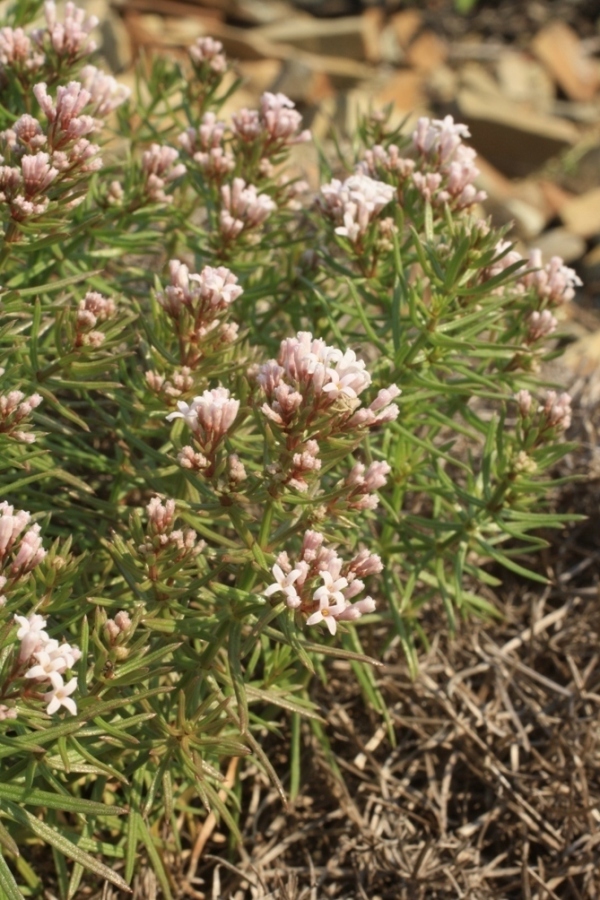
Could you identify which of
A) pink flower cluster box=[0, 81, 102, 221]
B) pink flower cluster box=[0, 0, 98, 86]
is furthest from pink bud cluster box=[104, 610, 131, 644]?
pink flower cluster box=[0, 0, 98, 86]

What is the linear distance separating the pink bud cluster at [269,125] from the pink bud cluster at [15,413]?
1394 mm

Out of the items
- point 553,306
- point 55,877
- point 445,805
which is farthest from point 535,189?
point 55,877

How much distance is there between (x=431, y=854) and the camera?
3283 mm

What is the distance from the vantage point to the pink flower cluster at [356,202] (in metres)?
3.10

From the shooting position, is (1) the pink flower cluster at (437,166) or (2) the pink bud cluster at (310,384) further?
(1) the pink flower cluster at (437,166)

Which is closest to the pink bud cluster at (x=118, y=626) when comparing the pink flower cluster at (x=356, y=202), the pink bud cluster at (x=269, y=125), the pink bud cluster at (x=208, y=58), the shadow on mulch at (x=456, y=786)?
the shadow on mulch at (x=456, y=786)

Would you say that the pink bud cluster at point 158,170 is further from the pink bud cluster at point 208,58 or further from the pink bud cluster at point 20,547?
the pink bud cluster at point 20,547

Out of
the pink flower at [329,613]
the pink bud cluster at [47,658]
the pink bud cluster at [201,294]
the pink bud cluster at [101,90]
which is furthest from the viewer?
the pink bud cluster at [101,90]

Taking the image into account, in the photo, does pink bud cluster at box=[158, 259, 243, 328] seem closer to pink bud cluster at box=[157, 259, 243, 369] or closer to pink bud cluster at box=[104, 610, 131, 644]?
pink bud cluster at box=[157, 259, 243, 369]

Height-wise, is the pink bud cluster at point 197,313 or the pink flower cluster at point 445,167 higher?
the pink flower cluster at point 445,167

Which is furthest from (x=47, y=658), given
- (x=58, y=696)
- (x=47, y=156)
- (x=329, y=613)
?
(x=47, y=156)

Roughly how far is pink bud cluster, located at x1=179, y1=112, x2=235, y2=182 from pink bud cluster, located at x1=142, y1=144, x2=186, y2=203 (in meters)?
0.09

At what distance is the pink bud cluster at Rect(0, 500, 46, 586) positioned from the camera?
2346 mm

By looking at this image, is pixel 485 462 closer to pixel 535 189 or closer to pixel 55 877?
pixel 55 877
